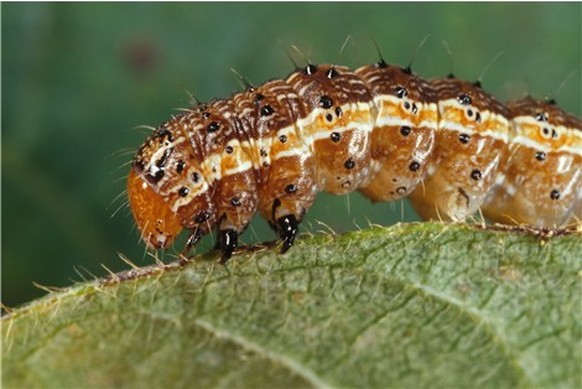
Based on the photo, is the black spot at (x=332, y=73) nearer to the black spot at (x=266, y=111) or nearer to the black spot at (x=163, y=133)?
the black spot at (x=266, y=111)

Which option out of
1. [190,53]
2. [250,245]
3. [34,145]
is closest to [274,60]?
[190,53]

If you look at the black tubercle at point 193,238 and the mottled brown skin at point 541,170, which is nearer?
the black tubercle at point 193,238

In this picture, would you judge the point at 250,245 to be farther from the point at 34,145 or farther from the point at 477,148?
the point at 34,145

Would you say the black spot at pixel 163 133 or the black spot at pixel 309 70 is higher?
the black spot at pixel 309 70

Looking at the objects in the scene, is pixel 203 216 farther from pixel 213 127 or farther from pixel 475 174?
pixel 475 174

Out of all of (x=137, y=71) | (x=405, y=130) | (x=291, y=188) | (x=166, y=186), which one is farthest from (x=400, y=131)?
(x=137, y=71)

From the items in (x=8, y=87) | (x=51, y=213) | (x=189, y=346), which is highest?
(x=8, y=87)

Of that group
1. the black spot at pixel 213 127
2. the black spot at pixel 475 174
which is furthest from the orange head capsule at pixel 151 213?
the black spot at pixel 475 174
